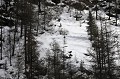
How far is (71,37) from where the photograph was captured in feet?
165

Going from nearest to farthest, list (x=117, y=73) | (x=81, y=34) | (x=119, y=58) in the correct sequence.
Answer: (x=117, y=73), (x=119, y=58), (x=81, y=34)

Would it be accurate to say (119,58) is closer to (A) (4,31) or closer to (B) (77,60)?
(B) (77,60)

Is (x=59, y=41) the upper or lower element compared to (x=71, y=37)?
lower

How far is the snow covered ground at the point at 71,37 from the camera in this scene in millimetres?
44684

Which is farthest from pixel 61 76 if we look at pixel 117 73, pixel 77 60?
pixel 117 73

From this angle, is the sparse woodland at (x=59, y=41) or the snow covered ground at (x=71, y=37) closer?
the sparse woodland at (x=59, y=41)

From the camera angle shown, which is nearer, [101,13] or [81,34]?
[81,34]

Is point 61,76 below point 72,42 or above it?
below

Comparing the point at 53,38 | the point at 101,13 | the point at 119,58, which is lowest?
the point at 119,58

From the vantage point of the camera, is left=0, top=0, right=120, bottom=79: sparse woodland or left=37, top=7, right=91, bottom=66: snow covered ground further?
left=37, top=7, right=91, bottom=66: snow covered ground

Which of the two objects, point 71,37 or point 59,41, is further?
point 71,37

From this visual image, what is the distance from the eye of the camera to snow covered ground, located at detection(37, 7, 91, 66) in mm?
44684

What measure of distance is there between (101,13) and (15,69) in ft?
104

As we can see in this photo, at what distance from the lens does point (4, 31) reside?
52.8m
